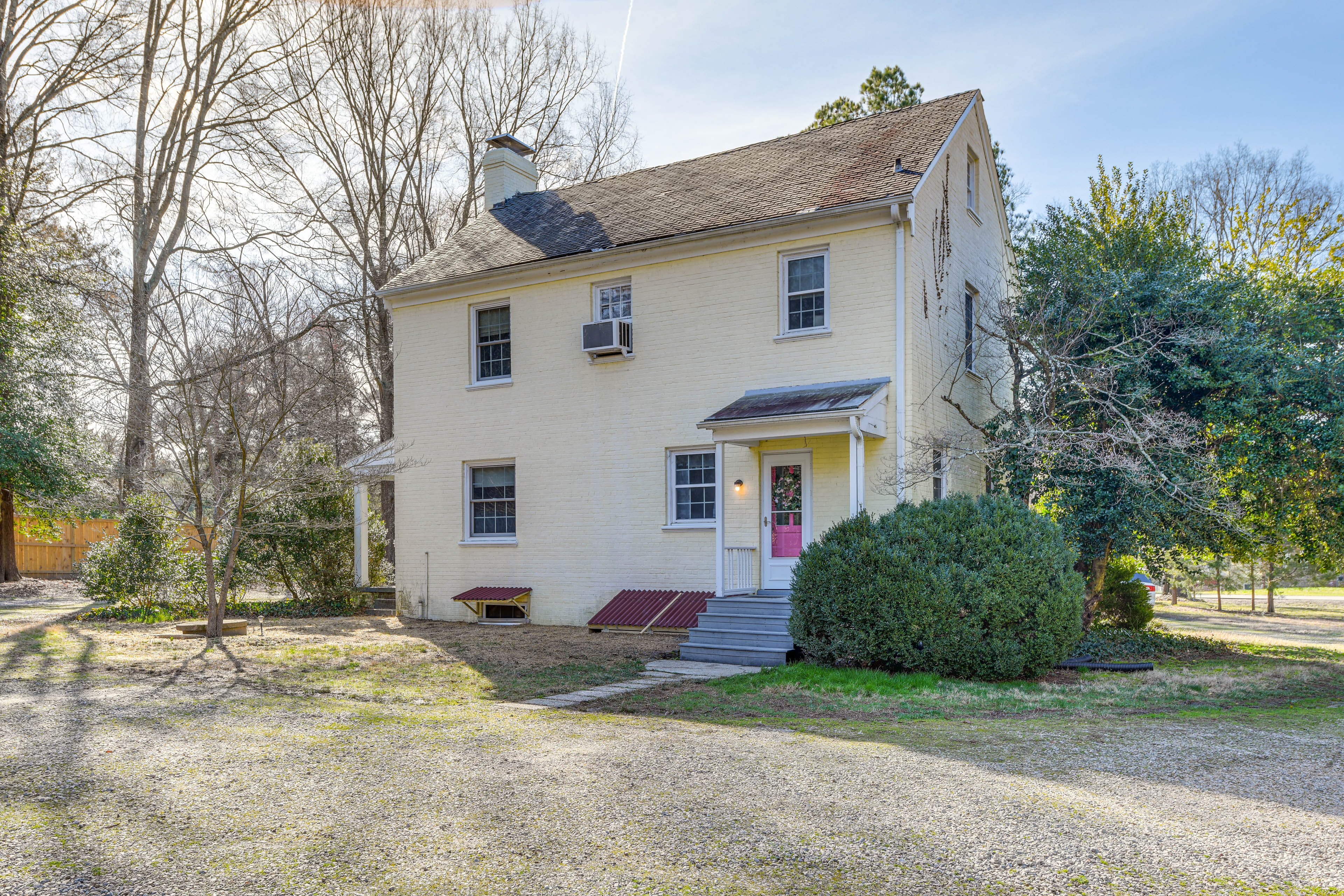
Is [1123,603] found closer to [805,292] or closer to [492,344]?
[805,292]

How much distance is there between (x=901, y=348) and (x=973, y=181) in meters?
4.98

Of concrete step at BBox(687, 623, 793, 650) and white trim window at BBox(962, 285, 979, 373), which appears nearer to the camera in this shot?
concrete step at BBox(687, 623, 793, 650)

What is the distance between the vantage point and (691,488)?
1398cm

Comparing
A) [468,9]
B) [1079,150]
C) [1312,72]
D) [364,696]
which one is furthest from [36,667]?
[1312,72]

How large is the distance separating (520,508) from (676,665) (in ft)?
18.6

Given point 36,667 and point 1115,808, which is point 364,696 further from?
point 1115,808

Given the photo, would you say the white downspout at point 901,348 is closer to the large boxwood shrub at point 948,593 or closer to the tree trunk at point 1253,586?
the large boxwood shrub at point 948,593

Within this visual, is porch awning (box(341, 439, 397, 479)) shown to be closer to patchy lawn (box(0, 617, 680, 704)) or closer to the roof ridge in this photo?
patchy lawn (box(0, 617, 680, 704))

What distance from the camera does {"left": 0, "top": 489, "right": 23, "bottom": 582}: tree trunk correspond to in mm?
22922

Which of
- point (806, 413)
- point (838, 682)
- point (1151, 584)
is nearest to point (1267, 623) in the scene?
point (1151, 584)

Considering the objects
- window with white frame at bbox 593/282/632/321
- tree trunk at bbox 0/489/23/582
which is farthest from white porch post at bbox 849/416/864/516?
tree trunk at bbox 0/489/23/582

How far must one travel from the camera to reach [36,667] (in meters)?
9.66

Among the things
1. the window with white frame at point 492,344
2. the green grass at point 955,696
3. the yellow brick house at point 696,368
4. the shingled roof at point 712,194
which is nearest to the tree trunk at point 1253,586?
the yellow brick house at point 696,368

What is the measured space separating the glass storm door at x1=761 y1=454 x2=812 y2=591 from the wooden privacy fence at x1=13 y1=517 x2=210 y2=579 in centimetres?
2266
